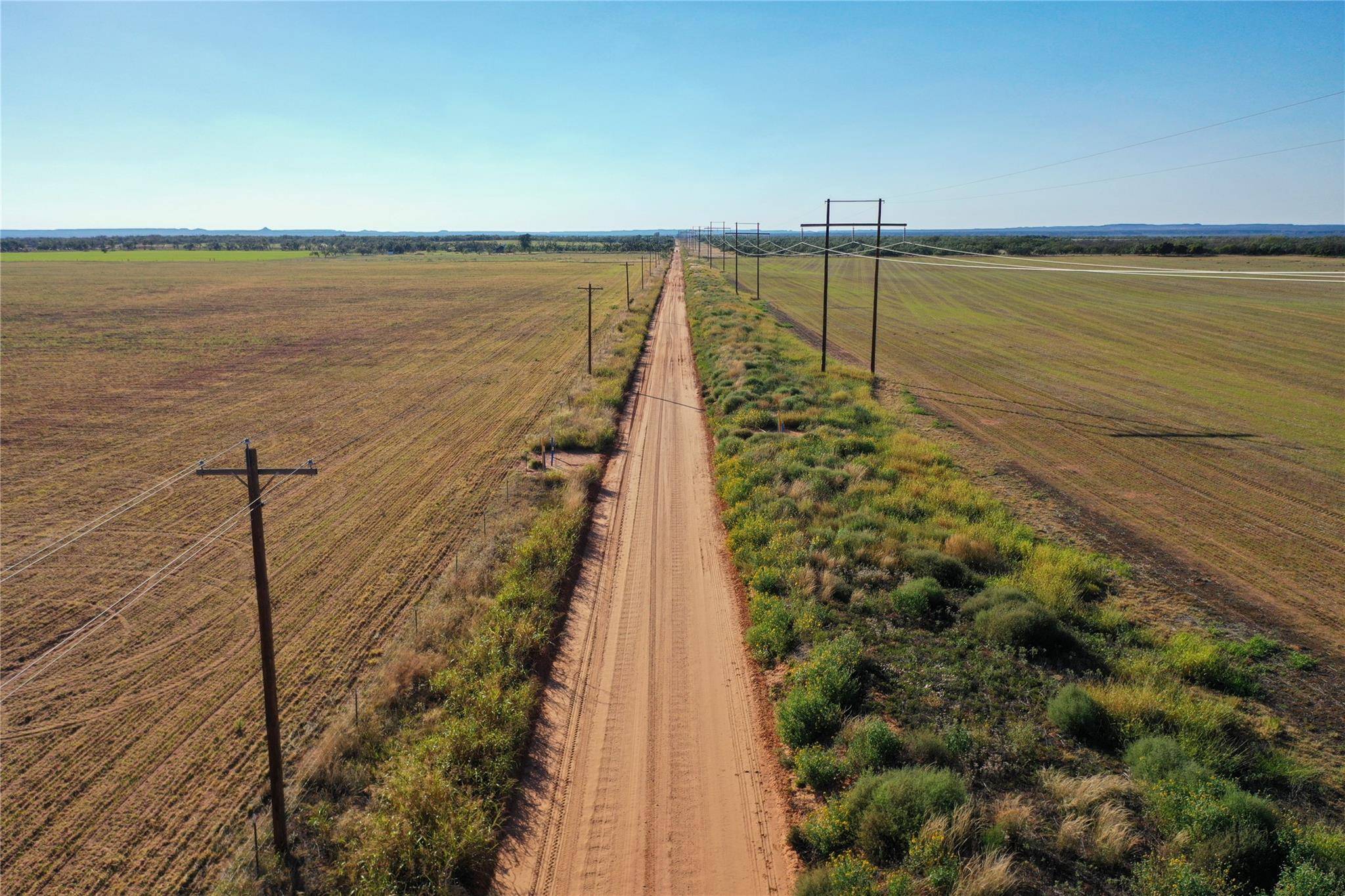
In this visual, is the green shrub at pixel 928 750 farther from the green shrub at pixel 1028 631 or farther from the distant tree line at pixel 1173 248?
the distant tree line at pixel 1173 248

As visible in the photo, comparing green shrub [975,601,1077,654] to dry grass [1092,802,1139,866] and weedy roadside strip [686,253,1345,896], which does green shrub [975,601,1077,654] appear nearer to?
weedy roadside strip [686,253,1345,896]

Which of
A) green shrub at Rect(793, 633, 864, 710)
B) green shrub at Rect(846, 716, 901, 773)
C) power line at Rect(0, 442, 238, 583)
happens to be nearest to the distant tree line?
power line at Rect(0, 442, 238, 583)

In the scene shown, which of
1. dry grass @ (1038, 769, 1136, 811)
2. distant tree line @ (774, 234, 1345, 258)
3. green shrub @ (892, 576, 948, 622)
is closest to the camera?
dry grass @ (1038, 769, 1136, 811)

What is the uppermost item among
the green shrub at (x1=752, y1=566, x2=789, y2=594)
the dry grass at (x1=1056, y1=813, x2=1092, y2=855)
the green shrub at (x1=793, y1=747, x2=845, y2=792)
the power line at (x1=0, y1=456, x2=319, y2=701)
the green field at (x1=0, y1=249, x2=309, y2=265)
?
the green field at (x1=0, y1=249, x2=309, y2=265)

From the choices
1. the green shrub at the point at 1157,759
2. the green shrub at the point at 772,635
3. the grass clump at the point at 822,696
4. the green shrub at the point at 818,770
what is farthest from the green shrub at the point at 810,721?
the green shrub at the point at 1157,759

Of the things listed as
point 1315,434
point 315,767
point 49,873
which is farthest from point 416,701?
point 1315,434

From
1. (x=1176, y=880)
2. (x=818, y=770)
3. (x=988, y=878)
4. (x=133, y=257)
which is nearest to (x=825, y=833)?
(x=818, y=770)

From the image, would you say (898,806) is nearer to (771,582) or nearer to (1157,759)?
(1157,759)
